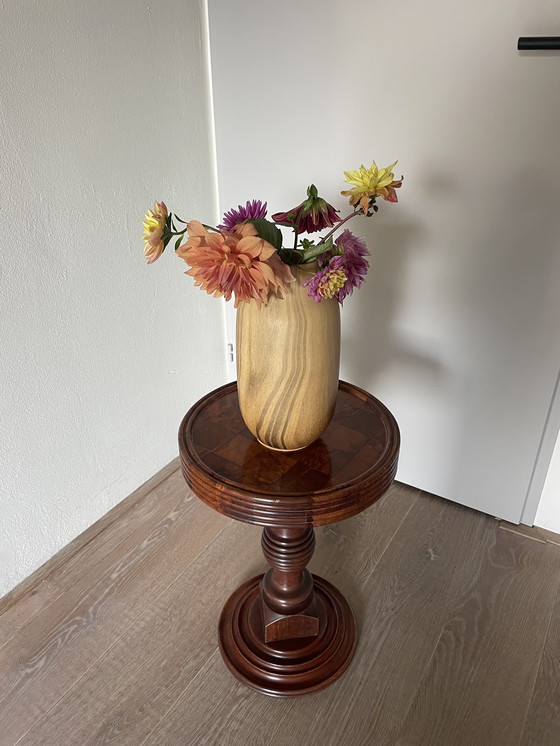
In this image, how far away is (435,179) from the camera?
1291 mm

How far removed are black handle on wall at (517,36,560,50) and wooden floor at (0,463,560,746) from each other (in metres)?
1.17

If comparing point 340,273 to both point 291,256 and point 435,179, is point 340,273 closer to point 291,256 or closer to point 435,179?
point 291,256

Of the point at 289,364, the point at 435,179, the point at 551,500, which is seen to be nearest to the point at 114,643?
the point at 289,364

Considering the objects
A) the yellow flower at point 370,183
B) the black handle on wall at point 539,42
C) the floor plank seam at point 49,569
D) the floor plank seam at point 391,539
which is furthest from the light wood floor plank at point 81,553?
the black handle on wall at point 539,42

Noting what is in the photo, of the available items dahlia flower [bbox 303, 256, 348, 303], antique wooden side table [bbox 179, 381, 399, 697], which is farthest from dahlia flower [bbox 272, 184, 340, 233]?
antique wooden side table [bbox 179, 381, 399, 697]

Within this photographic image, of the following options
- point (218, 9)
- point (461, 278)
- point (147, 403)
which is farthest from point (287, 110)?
point (147, 403)

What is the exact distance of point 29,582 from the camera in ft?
4.60

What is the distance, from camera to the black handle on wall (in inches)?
40.9

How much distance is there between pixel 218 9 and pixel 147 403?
107 centimetres

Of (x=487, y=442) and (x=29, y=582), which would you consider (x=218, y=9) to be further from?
(x=29, y=582)

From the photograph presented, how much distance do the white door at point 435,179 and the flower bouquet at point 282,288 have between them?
458mm

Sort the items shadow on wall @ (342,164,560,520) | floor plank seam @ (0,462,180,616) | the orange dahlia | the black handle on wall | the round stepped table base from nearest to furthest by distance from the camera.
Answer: the orange dahlia < the black handle on wall < the round stepped table base < shadow on wall @ (342,164,560,520) < floor plank seam @ (0,462,180,616)

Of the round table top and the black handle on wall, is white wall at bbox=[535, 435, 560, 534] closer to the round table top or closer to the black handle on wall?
the round table top

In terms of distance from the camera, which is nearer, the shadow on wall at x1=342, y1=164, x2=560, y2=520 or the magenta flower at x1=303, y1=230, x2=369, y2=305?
the magenta flower at x1=303, y1=230, x2=369, y2=305
